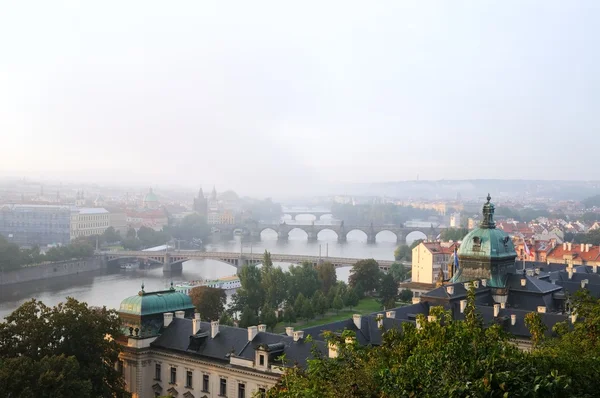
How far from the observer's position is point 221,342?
27.2 metres

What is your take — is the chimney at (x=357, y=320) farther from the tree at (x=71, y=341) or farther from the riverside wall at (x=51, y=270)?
the riverside wall at (x=51, y=270)

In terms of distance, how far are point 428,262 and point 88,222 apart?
88.3m

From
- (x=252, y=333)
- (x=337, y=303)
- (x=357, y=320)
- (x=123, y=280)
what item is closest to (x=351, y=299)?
(x=337, y=303)

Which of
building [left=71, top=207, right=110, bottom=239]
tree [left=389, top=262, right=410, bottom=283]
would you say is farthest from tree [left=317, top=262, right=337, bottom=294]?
building [left=71, top=207, right=110, bottom=239]

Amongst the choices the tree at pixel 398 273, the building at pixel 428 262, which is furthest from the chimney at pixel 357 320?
the tree at pixel 398 273

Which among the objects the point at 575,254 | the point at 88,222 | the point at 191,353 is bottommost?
the point at 88,222

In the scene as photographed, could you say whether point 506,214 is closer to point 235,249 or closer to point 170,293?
point 235,249

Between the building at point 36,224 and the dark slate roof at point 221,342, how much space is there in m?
112

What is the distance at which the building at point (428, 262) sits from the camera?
69625 millimetres

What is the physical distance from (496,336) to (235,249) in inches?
4795

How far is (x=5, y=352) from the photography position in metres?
24.1

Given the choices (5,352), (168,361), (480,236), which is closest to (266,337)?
(168,361)

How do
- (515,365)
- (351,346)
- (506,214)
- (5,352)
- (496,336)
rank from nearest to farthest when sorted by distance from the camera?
(515,365), (496,336), (351,346), (5,352), (506,214)

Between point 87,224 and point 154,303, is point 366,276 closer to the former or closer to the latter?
point 154,303
